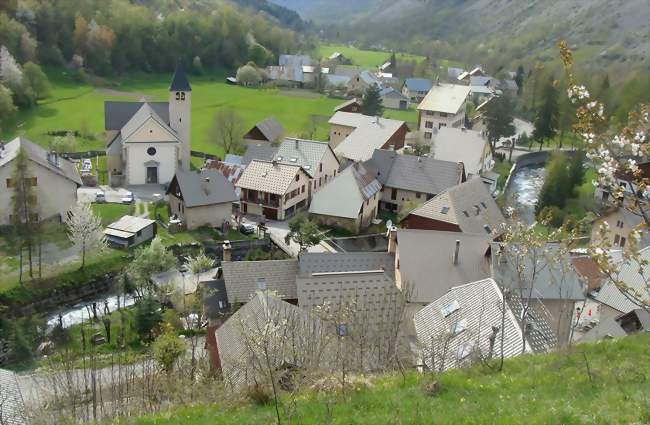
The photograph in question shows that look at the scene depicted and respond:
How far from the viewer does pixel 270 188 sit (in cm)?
3719

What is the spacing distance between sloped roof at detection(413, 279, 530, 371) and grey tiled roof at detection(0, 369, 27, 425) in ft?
29.1

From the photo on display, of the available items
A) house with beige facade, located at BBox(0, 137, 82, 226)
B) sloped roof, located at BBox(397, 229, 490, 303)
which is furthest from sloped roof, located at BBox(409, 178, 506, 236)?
house with beige facade, located at BBox(0, 137, 82, 226)

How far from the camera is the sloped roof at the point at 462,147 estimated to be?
4653 cm

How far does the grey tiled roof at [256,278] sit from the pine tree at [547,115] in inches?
1710

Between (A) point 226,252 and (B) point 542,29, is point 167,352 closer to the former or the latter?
(A) point 226,252

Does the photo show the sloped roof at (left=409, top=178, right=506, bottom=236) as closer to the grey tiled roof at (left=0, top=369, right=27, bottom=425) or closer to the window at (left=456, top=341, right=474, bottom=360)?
the window at (left=456, top=341, right=474, bottom=360)

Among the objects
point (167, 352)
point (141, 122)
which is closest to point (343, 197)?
point (141, 122)

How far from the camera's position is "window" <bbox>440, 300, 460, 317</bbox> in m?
18.3

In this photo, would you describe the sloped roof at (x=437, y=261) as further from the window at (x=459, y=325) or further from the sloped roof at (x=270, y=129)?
the sloped roof at (x=270, y=129)

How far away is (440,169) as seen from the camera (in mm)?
40969

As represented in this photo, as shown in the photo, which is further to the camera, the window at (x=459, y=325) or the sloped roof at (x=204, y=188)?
the sloped roof at (x=204, y=188)

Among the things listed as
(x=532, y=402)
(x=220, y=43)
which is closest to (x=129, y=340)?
(x=532, y=402)

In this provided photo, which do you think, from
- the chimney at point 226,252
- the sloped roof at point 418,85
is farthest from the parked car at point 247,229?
the sloped roof at point 418,85

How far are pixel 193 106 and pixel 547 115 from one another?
37.0 meters
